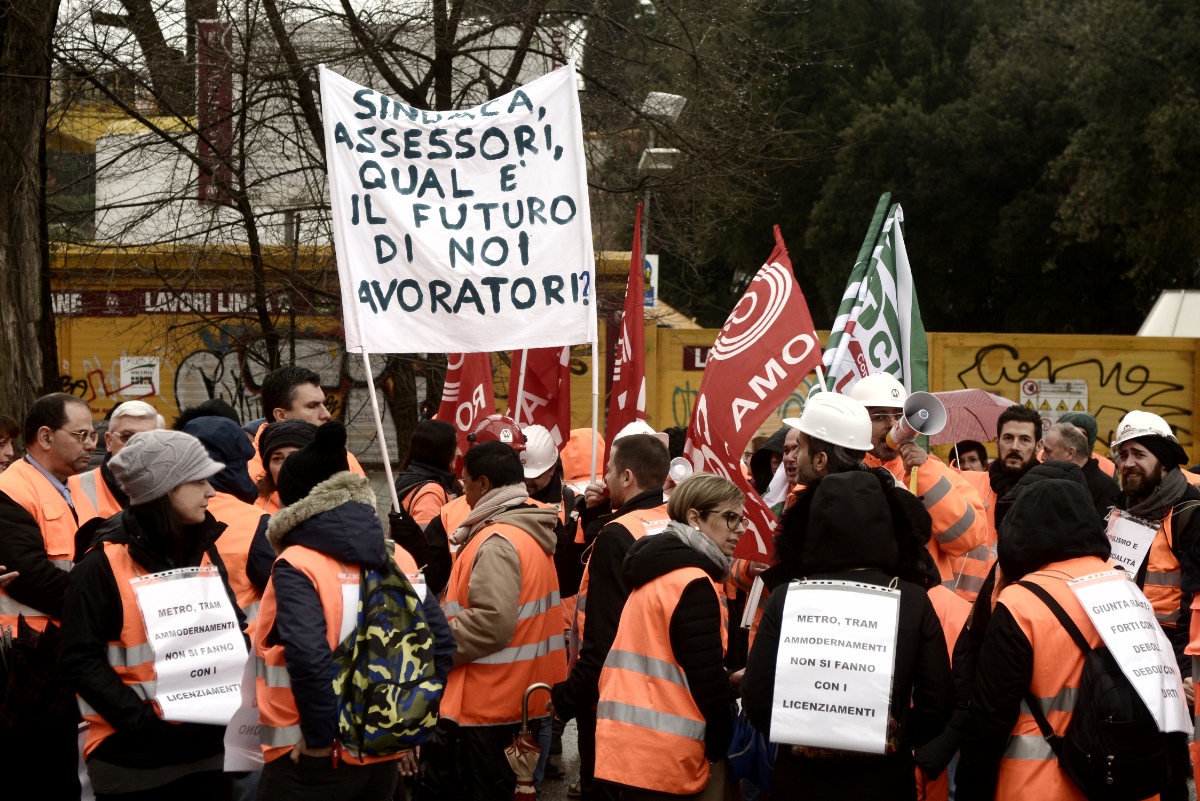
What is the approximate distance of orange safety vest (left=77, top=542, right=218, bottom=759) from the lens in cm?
390

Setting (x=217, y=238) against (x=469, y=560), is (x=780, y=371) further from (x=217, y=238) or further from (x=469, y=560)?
(x=217, y=238)

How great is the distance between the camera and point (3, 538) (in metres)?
4.74

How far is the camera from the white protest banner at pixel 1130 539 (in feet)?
18.2

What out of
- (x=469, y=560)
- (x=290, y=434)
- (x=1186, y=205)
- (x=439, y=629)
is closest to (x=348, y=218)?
(x=290, y=434)

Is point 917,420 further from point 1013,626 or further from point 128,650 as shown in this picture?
point 128,650

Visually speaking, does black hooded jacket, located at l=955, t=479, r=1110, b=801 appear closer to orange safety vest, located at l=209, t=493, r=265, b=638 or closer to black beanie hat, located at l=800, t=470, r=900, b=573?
black beanie hat, located at l=800, t=470, r=900, b=573

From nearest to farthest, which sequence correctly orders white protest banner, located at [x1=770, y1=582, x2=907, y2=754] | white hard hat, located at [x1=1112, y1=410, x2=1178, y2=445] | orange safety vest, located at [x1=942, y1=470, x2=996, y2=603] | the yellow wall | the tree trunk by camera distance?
white protest banner, located at [x1=770, y1=582, x2=907, y2=754] → orange safety vest, located at [x1=942, y1=470, x2=996, y2=603] → white hard hat, located at [x1=1112, y1=410, x2=1178, y2=445] → the tree trunk → the yellow wall

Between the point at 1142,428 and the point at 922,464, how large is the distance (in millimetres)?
1094

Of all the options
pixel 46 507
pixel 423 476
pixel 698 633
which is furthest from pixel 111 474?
pixel 698 633

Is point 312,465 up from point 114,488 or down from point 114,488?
up

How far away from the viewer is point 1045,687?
3721 millimetres

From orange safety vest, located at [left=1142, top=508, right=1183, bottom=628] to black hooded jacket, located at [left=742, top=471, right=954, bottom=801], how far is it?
2348 millimetres

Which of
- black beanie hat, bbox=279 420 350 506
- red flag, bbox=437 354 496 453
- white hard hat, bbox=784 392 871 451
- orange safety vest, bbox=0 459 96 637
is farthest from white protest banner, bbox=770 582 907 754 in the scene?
red flag, bbox=437 354 496 453

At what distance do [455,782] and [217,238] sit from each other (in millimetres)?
7183
